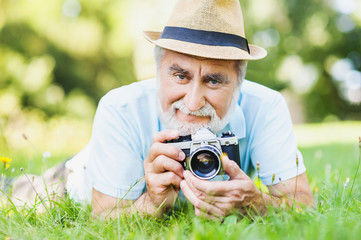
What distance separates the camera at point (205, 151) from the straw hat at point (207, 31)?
0.47 metres

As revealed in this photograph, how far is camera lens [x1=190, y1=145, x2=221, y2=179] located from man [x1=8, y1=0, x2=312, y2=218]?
5 cm

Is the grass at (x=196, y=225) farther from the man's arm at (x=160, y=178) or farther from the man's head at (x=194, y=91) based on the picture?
the man's head at (x=194, y=91)

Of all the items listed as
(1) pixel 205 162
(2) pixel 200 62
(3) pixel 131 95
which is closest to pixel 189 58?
(2) pixel 200 62

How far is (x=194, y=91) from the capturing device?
223 centimetres

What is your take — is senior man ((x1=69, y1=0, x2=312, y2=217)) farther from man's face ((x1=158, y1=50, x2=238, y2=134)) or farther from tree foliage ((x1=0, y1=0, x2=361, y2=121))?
tree foliage ((x1=0, y1=0, x2=361, y2=121))

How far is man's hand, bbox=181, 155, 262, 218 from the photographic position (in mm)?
1880

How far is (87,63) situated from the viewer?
51.4 ft

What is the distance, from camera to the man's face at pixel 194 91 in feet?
7.37

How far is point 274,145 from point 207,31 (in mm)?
822

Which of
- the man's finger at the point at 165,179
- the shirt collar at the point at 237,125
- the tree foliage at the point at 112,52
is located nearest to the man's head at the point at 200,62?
the shirt collar at the point at 237,125

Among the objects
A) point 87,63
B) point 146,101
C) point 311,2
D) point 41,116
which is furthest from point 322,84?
point 146,101

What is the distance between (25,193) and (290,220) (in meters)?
2.27

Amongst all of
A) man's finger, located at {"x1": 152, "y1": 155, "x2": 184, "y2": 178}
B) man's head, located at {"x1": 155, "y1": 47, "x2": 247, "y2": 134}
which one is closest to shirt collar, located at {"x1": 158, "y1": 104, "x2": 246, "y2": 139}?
man's head, located at {"x1": 155, "y1": 47, "x2": 247, "y2": 134}

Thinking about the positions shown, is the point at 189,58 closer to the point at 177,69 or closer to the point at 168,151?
the point at 177,69
